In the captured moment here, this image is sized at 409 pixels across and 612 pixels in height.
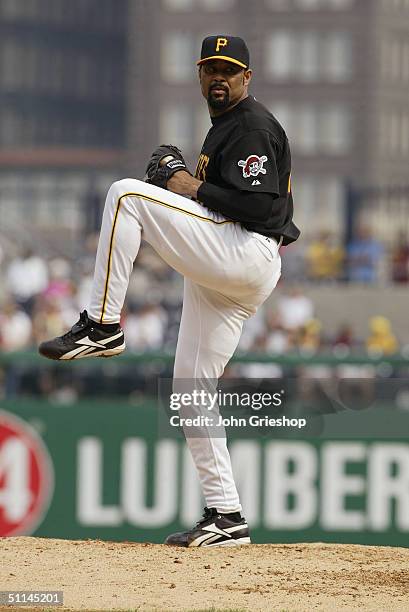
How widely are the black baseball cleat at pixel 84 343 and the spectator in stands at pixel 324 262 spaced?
14.9 meters

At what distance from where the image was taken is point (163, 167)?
244 inches

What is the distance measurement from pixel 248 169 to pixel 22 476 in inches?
160

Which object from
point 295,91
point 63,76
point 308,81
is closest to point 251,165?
point 295,91

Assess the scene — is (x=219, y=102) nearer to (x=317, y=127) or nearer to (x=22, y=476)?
(x=22, y=476)

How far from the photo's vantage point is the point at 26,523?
9383mm

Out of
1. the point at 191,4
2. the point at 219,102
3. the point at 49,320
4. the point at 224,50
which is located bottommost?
the point at 49,320

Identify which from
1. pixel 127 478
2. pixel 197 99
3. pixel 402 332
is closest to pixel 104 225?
pixel 127 478

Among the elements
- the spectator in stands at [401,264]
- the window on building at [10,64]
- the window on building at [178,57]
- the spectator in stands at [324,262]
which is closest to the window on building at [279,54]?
the window on building at [178,57]

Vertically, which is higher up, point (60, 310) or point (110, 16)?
point (110, 16)

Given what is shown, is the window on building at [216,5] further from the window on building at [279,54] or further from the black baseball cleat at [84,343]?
the black baseball cleat at [84,343]

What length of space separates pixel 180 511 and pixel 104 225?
147 inches

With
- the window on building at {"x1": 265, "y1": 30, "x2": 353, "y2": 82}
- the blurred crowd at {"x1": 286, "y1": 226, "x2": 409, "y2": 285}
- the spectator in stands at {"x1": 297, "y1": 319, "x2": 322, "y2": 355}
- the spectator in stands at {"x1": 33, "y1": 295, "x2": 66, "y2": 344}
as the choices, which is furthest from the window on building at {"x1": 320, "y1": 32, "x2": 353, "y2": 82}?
the spectator in stands at {"x1": 33, "y1": 295, "x2": 66, "y2": 344}

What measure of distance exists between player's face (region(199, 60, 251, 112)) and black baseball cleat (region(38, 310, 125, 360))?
1.10 m

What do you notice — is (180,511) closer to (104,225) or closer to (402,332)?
(104,225)
